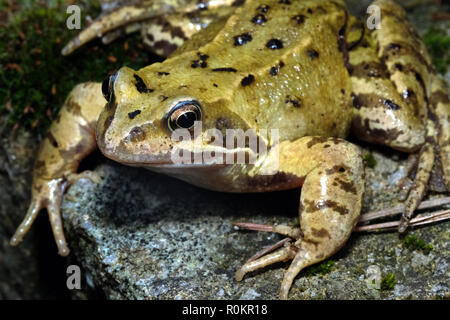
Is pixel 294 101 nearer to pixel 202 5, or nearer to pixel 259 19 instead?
pixel 259 19

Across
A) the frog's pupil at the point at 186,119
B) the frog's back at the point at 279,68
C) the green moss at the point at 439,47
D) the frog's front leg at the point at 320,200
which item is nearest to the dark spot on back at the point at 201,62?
the frog's back at the point at 279,68

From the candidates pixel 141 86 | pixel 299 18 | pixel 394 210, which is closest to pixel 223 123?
pixel 141 86

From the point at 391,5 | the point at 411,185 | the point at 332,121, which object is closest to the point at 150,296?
the point at 332,121

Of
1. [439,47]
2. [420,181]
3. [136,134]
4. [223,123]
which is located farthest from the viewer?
[439,47]

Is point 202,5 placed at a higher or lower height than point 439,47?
higher

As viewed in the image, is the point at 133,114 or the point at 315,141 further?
the point at 315,141

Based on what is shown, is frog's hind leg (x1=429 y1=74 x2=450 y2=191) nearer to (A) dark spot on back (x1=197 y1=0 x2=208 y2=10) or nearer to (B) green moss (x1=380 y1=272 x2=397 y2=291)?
(B) green moss (x1=380 y1=272 x2=397 y2=291)
